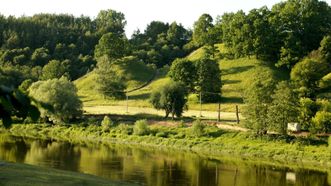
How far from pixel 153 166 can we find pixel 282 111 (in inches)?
931

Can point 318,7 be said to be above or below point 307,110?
above

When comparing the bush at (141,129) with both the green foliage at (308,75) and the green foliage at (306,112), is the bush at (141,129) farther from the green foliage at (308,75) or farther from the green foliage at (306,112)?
the green foliage at (308,75)

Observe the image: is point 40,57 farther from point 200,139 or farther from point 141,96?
point 200,139

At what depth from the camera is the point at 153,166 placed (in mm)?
51750

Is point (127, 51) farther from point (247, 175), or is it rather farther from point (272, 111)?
point (247, 175)

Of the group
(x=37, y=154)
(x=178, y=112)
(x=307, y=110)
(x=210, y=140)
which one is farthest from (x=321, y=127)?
(x=37, y=154)

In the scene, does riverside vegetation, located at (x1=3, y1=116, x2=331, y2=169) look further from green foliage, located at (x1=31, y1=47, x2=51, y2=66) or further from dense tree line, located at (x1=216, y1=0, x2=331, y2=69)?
green foliage, located at (x1=31, y1=47, x2=51, y2=66)

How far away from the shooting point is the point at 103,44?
13350 cm

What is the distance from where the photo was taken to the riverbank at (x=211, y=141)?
62156mm

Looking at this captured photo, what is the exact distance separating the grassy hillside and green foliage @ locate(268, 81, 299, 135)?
2570 centimetres

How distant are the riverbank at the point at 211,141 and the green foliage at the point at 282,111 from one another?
207 cm

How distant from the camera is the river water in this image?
1785 inches

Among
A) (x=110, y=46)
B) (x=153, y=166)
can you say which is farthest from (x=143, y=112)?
(x=110, y=46)

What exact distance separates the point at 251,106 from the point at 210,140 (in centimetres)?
799
